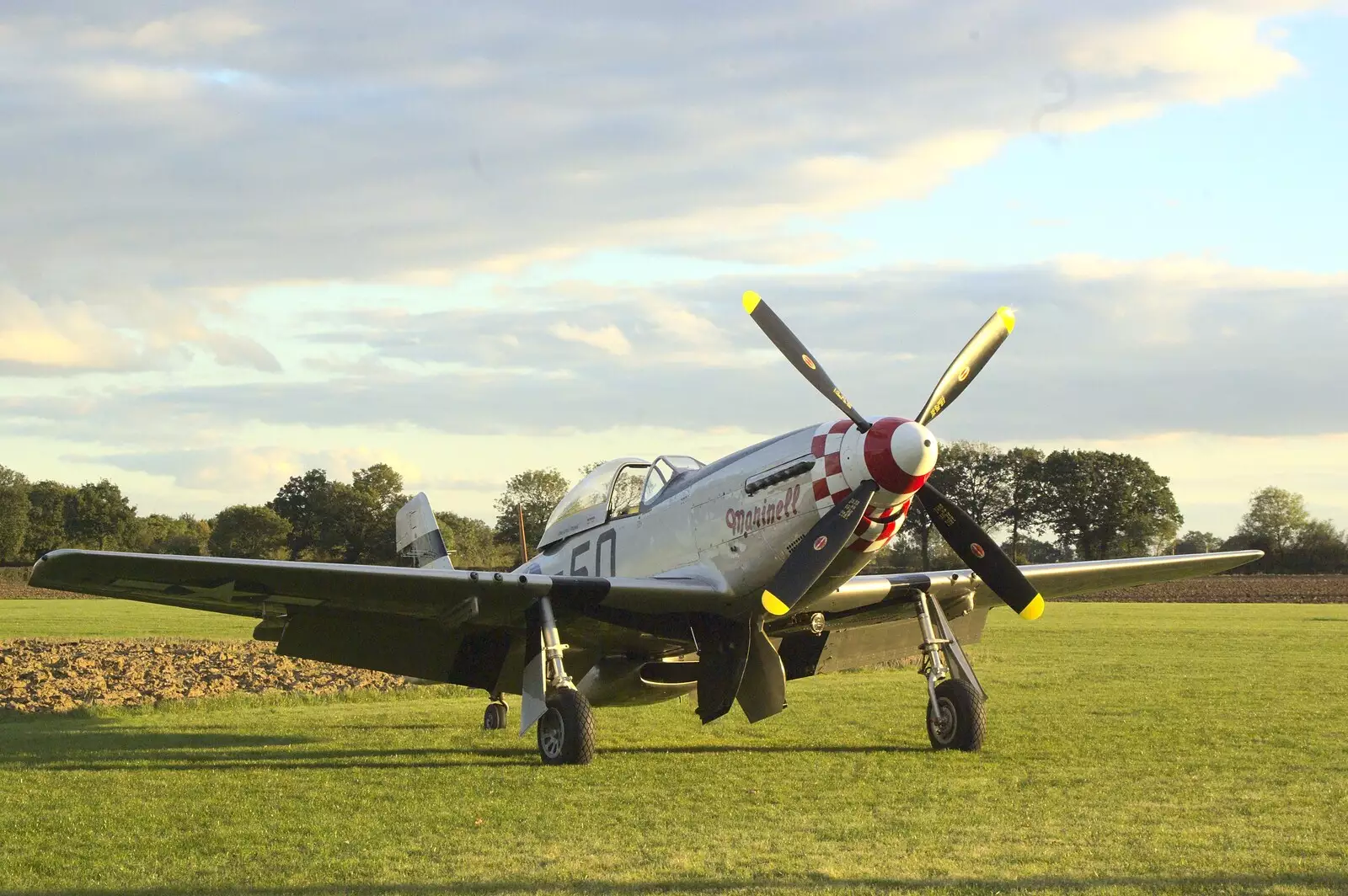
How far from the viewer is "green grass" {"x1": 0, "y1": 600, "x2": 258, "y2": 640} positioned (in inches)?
1153

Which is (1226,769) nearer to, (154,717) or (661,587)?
(661,587)

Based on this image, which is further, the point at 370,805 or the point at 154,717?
the point at 154,717

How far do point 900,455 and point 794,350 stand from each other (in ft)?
6.36

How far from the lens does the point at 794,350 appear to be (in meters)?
10.6

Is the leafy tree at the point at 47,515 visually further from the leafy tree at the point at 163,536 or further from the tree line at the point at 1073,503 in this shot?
the tree line at the point at 1073,503

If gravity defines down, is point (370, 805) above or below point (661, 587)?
below

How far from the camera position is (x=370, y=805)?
25.8 feet

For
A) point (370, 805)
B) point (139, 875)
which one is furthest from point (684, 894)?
point (370, 805)

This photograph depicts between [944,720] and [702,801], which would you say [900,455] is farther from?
[702,801]

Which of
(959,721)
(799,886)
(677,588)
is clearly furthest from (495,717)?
(799,886)

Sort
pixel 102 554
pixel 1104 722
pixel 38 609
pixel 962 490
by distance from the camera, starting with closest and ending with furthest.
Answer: pixel 102 554, pixel 1104 722, pixel 38 609, pixel 962 490

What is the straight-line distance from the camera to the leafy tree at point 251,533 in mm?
74562

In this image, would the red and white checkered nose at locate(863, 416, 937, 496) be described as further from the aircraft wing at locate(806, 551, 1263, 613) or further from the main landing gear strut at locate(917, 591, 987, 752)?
the main landing gear strut at locate(917, 591, 987, 752)

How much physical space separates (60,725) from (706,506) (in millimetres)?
7392
